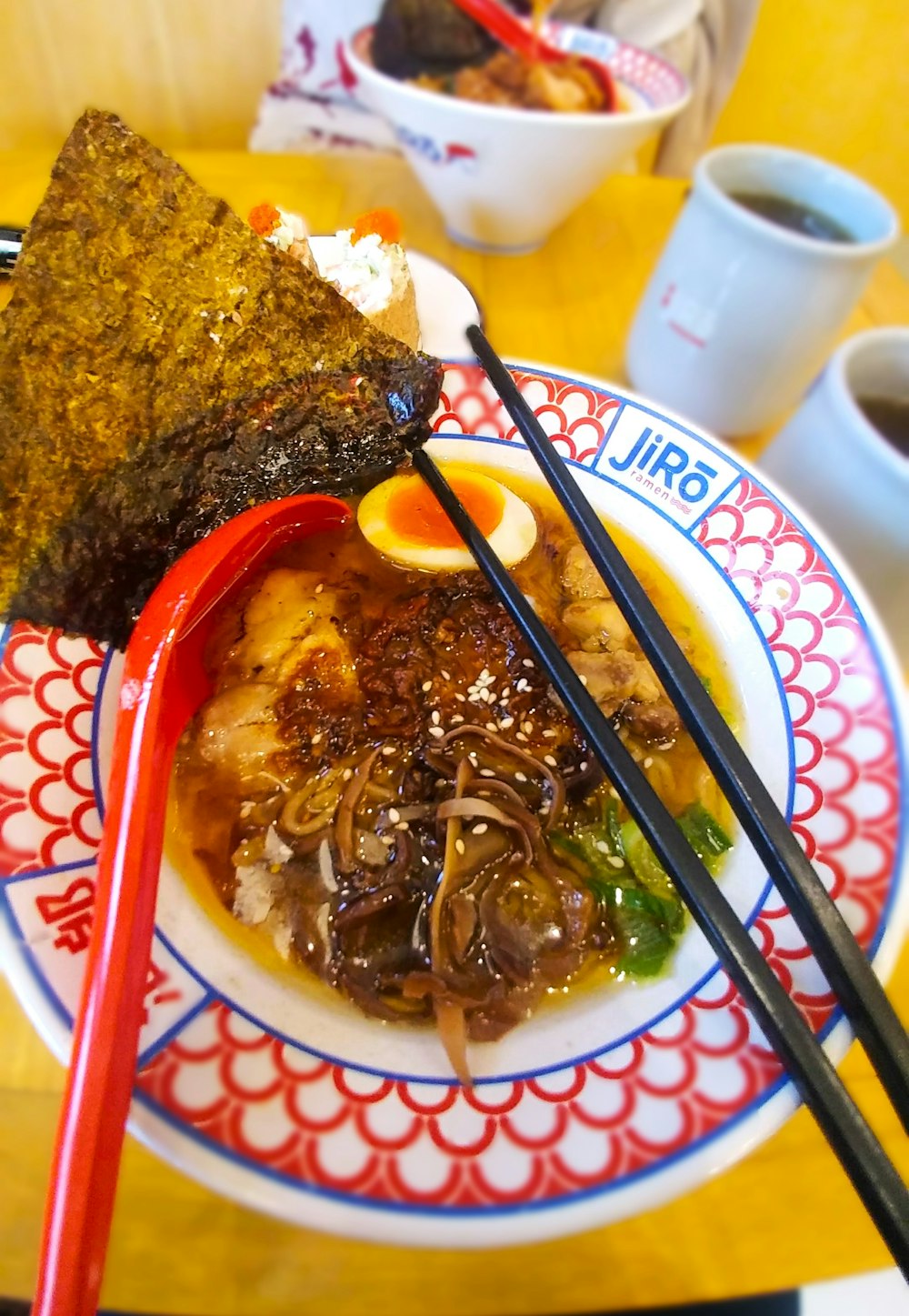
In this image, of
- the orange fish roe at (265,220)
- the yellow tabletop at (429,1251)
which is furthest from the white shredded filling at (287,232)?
the yellow tabletop at (429,1251)

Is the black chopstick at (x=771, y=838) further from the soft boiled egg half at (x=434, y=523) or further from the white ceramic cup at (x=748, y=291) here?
the white ceramic cup at (x=748, y=291)

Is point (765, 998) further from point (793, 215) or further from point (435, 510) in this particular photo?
point (793, 215)

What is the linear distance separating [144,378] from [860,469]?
95 centimetres

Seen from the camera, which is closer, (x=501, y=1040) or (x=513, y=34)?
(x=501, y=1040)

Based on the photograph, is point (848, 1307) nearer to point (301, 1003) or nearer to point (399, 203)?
point (301, 1003)

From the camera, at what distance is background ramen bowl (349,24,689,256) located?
1.39 meters

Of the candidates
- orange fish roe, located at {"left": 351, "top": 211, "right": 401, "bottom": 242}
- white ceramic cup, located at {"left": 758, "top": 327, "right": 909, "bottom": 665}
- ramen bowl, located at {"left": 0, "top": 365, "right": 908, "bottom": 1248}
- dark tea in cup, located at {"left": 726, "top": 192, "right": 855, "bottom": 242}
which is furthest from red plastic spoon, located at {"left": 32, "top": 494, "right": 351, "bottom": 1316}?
dark tea in cup, located at {"left": 726, "top": 192, "right": 855, "bottom": 242}

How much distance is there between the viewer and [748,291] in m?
1.22

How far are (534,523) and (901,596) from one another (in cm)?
55

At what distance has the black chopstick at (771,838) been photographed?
60 cm

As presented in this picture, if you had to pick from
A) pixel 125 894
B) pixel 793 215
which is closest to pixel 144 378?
pixel 125 894

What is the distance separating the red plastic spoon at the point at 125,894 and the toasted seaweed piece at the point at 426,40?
139 centimetres

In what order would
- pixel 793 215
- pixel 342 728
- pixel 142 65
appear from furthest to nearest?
1. pixel 142 65
2. pixel 793 215
3. pixel 342 728

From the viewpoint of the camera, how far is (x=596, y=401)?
3.52 ft
